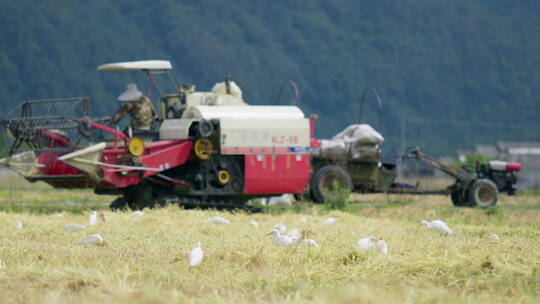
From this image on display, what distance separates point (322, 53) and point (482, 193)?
315 ft

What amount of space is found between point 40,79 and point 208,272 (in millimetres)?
97169

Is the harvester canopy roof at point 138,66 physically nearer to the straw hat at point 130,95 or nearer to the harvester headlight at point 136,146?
the straw hat at point 130,95

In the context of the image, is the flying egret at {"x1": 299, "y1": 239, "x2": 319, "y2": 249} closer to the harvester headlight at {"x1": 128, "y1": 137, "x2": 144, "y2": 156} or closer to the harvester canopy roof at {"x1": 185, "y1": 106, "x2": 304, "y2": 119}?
the harvester headlight at {"x1": 128, "y1": 137, "x2": 144, "y2": 156}

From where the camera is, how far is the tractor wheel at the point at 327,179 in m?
18.9

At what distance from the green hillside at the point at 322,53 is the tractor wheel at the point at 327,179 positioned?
74.2 meters

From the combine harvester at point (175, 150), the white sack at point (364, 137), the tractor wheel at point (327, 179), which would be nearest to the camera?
the combine harvester at point (175, 150)

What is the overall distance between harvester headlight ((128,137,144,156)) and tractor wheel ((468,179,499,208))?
7540mm

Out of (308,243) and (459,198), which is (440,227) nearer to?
(308,243)

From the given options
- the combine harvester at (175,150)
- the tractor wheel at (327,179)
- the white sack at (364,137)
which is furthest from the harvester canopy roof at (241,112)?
the white sack at (364,137)

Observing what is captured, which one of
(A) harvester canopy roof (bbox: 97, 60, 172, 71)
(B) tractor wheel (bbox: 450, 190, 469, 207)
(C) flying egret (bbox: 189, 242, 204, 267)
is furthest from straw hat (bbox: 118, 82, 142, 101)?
(C) flying egret (bbox: 189, 242, 204, 267)

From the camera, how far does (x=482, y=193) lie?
19.2 metres

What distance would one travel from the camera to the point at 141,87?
96688 mm

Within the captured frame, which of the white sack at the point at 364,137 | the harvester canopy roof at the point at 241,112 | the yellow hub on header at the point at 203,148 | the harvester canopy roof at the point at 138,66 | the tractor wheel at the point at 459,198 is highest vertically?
the harvester canopy roof at the point at 138,66

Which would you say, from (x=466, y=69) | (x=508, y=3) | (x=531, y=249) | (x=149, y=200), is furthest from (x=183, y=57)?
(x=531, y=249)
